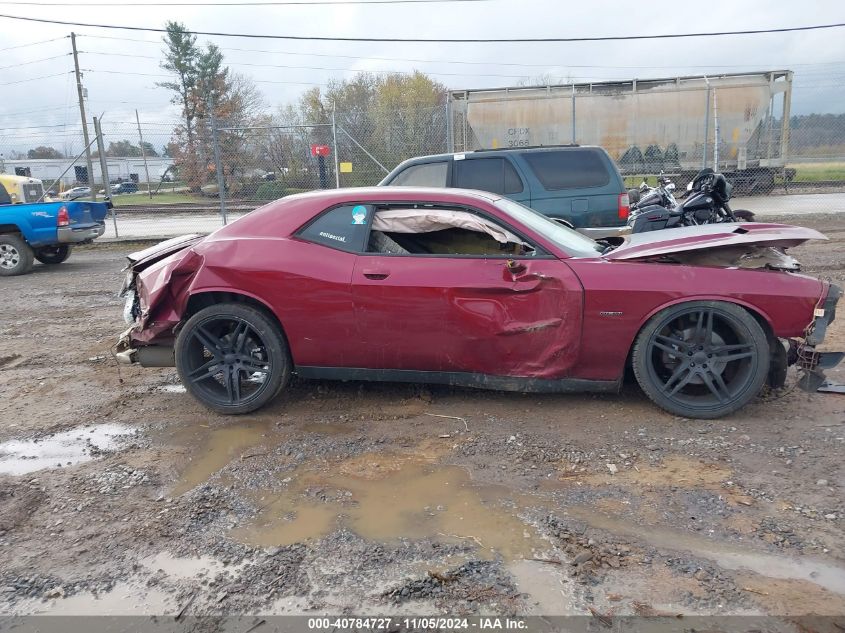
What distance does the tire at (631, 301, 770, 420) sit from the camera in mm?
3986

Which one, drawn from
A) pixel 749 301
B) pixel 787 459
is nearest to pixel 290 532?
pixel 787 459

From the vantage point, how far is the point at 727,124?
2003cm

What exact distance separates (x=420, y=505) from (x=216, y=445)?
1565mm

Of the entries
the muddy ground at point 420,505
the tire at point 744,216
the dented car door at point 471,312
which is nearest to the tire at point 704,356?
the muddy ground at point 420,505

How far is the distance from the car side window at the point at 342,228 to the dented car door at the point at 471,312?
0.52 feet

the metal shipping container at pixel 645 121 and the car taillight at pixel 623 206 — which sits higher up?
the metal shipping container at pixel 645 121

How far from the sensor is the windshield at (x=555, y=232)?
14.3 ft

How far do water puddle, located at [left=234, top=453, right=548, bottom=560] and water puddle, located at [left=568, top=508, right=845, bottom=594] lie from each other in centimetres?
42

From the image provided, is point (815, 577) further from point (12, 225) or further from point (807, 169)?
point (807, 169)

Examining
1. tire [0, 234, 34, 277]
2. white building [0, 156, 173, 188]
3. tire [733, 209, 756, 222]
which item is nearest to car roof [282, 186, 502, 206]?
tire [733, 209, 756, 222]

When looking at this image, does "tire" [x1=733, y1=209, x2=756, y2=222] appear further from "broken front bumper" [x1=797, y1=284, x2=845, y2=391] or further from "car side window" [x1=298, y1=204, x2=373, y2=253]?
"car side window" [x1=298, y1=204, x2=373, y2=253]

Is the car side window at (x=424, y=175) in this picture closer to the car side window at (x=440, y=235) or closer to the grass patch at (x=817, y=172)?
the car side window at (x=440, y=235)

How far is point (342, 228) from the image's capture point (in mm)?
4461

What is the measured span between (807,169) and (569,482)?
75.8 feet
